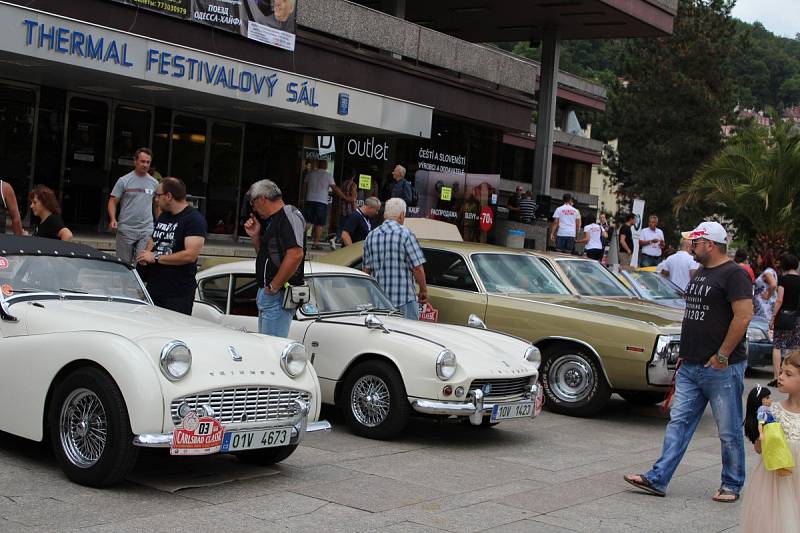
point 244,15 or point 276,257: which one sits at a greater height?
point 244,15

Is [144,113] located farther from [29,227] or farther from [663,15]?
[663,15]

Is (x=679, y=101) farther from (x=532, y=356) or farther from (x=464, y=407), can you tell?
(x=464, y=407)

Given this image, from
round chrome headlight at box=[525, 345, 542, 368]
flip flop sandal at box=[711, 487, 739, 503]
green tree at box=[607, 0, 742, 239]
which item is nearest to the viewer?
flip flop sandal at box=[711, 487, 739, 503]

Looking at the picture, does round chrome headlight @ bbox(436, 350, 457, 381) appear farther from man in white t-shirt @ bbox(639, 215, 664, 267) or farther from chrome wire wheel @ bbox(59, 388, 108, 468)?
man in white t-shirt @ bbox(639, 215, 664, 267)

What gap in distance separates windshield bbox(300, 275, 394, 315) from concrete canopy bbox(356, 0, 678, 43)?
15.1 m

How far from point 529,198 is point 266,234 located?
1793 cm

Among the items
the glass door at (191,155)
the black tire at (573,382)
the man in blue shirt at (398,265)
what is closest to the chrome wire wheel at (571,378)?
the black tire at (573,382)

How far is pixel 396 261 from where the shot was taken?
10.2m

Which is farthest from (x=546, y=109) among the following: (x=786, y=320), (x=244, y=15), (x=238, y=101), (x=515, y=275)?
(x=515, y=275)

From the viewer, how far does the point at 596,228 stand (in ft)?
69.4

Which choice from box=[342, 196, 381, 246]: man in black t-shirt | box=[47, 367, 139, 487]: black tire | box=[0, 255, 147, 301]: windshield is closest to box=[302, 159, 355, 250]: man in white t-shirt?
box=[342, 196, 381, 246]: man in black t-shirt

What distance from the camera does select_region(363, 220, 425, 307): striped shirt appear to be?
10.2 m

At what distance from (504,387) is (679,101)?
4260 centimetres

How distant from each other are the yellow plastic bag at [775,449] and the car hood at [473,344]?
3290 mm
